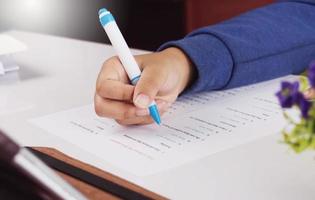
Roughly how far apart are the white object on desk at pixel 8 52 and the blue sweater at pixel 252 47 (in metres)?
0.28

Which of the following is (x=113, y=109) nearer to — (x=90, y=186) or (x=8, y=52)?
(x=90, y=186)

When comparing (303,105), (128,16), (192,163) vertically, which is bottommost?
(128,16)

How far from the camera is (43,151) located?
53 cm

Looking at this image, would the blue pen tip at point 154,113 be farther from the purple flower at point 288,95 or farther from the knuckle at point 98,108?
the purple flower at point 288,95

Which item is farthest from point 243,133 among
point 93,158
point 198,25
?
point 198,25

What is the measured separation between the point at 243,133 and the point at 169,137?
0.08 meters

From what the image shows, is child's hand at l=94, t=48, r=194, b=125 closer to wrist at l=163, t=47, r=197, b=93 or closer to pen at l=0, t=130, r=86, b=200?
wrist at l=163, t=47, r=197, b=93

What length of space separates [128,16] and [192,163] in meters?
→ 2.07

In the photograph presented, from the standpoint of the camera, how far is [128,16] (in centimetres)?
251

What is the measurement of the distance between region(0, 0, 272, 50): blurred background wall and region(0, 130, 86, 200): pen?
1.45 m

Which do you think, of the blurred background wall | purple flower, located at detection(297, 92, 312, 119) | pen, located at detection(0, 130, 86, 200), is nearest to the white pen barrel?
pen, located at detection(0, 130, 86, 200)

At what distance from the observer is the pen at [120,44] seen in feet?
1.98

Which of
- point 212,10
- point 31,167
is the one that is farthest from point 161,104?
point 212,10

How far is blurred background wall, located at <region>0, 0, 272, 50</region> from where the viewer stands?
6.20 ft
